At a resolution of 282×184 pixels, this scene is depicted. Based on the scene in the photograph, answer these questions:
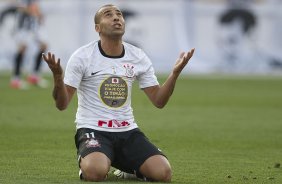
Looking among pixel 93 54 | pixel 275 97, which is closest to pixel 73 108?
pixel 275 97

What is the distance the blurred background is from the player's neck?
18.2 m

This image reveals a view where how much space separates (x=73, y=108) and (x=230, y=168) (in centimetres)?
753

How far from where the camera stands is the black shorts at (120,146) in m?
8.06

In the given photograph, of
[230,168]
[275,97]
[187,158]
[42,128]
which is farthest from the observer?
[275,97]

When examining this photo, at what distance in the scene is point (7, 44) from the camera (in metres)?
26.2

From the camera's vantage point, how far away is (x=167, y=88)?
8.31 metres

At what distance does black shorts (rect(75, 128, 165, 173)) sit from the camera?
8062mm

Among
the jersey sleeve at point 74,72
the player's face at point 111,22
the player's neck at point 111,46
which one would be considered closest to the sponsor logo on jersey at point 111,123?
the jersey sleeve at point 74,72

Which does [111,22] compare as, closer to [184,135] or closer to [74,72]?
[74,72]

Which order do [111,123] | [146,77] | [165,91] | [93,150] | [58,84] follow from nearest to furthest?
[58,84] < [93,150] < [111,123] < [165,91] < [146,77]

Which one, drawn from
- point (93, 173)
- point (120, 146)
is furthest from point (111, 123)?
point (93, 173)

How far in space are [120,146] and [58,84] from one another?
950mm

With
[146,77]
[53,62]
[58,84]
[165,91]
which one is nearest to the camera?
[53,62]

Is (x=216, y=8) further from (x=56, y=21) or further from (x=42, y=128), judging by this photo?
(x=42, y=128)
